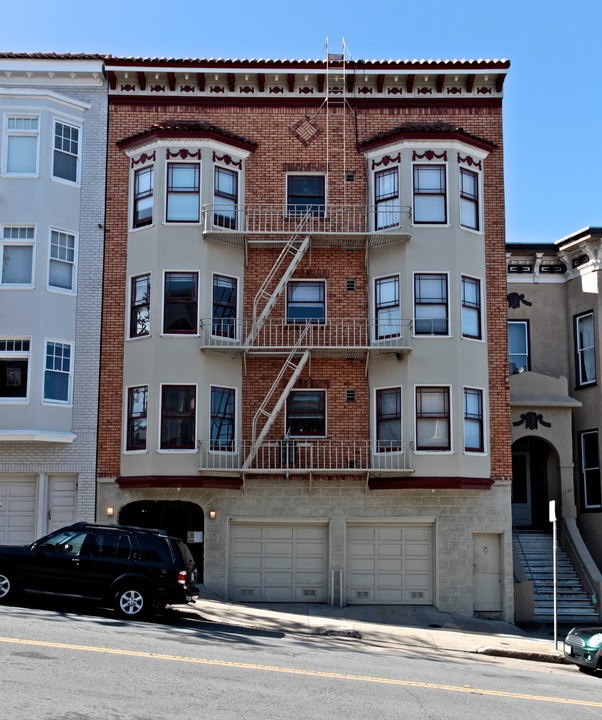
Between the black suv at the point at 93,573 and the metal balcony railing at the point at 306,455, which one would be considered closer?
the black suv at the point at 93,573

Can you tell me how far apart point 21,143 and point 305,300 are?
8197mm

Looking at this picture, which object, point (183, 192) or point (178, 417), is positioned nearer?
point (178, 417)

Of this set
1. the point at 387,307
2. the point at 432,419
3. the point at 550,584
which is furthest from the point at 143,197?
the point at 550,584

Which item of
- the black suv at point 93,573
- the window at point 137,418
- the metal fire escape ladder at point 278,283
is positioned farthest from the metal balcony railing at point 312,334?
the black suv at point 93,573

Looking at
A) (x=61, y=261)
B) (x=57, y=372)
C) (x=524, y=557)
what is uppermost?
(x=61, y=261)

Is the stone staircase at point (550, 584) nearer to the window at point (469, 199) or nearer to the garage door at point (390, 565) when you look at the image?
the garage door at point (390, 565)

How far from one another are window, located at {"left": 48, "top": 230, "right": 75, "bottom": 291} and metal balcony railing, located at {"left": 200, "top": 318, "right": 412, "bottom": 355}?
374 cm

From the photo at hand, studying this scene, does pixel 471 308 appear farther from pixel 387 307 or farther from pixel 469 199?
pixel 469 199

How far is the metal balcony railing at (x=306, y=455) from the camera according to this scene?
23.4 metres

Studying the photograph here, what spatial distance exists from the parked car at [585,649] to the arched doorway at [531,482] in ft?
35.1

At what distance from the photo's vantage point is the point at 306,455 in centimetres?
2400

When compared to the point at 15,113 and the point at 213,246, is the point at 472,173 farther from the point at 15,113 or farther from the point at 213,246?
the point at 15,113

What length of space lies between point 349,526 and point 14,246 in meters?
10.8

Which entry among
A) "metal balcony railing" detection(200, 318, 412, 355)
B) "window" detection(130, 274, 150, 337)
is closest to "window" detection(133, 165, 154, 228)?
"window" detection(130, 274, 150, 337)
